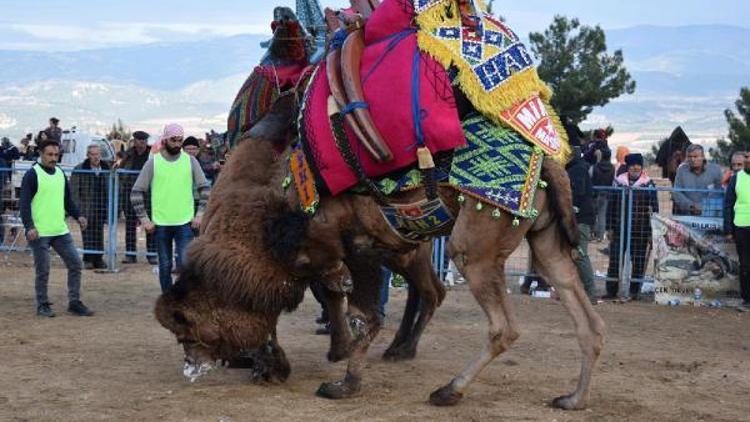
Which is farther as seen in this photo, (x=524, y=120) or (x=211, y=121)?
(x=211, y=121)

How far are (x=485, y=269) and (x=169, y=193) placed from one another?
4550 mm

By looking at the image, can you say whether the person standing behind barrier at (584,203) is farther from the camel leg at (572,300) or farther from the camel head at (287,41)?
the camel leg at (572,300)

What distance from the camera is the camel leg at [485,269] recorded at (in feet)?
20.6

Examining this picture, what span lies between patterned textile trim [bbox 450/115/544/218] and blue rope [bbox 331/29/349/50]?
3.46 feet

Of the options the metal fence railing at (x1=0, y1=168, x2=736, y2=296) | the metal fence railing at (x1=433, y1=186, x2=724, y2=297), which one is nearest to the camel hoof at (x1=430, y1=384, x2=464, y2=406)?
the metal fence railing at (x1=0, y1=168, x2=736, y2=296)

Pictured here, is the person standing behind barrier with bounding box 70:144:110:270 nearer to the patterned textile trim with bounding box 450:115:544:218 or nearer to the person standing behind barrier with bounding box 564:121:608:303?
the person standing behind barrier with bounding box 564:121:608:303

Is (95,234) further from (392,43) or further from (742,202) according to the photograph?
(392,43)

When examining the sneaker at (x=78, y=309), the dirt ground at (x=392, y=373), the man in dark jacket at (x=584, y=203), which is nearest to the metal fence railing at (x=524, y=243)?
the man in dark jacket at (x=584, y=203)

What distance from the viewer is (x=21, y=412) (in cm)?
624

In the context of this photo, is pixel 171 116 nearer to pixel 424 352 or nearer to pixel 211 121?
pixel 211 121

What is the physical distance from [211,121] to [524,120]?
141504 mm

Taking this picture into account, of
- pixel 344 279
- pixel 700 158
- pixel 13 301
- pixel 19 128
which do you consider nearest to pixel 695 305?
pixel 700 158

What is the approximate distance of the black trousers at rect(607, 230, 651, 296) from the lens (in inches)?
485

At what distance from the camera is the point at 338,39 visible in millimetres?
6805
